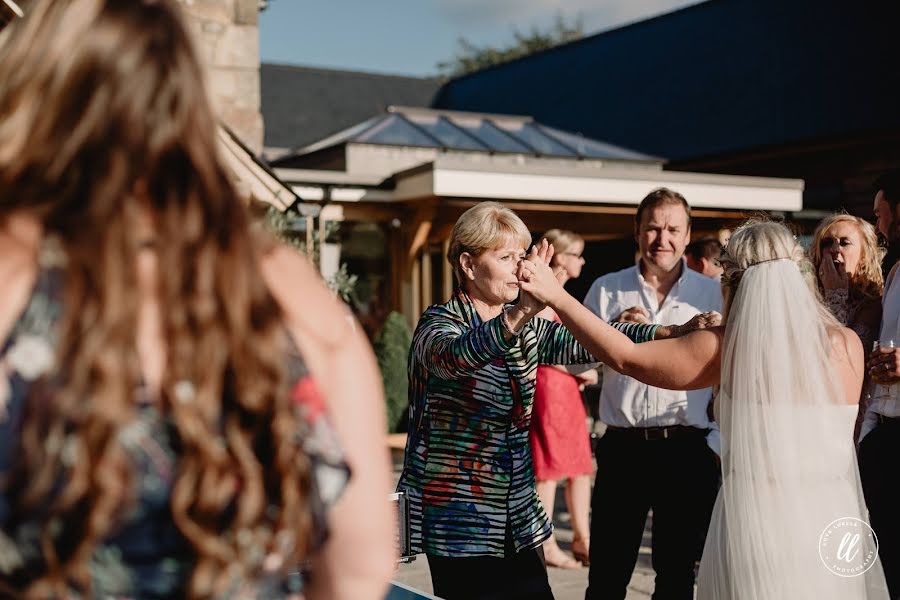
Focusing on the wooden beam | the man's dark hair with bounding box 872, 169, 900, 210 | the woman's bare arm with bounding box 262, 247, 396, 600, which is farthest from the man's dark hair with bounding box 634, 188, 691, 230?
the wooden beam

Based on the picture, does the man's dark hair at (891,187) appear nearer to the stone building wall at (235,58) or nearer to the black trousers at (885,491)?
the black trousers at (885,491)

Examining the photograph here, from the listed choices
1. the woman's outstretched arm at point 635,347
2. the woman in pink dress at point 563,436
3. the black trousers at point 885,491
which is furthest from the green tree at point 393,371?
the woman's outstretched arm at point 635,347

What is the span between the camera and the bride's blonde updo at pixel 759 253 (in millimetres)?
3270

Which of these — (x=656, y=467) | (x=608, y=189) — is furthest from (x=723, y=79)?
(x=656, y=467)

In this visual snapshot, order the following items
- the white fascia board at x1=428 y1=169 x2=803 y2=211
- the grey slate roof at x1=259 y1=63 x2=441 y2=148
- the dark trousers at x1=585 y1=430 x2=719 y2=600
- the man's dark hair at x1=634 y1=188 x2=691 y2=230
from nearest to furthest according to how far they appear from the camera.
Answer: the dark trousers at x1=585 y1=430 x2=719 y2=600, the man's dark hair at x1=634 y1=188 x2=691 y2=230, the white fascia board at x1=428 y1=169 x2=803 y2=211, the grey slate roof at x1=259 y1=63 x2=441 y2=148

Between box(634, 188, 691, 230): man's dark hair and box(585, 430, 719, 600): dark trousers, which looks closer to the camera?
box(585, 430, 719, 600): dark trousers

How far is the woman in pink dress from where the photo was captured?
6.41 metres

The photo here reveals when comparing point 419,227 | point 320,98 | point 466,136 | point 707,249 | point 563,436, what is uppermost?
point 320,98

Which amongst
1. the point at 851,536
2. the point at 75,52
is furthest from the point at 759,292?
the point at 75,52

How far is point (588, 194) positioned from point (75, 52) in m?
12.2

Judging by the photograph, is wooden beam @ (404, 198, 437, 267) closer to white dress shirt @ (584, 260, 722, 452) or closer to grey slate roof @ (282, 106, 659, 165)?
grey slate roof @ (282, 106, 659, 165)

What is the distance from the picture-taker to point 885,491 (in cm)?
378

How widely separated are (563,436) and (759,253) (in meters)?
3.44

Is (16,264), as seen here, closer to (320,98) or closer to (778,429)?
(778,429)
